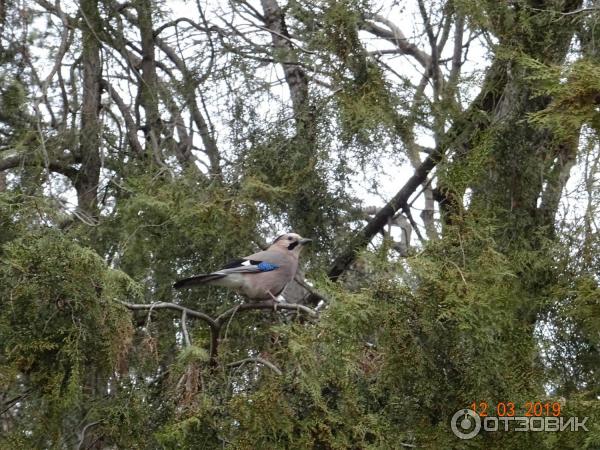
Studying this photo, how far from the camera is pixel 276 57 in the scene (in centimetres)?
933

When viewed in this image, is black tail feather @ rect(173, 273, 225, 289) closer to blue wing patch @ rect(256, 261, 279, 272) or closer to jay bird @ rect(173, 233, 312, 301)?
jay bird @ rect(173, 233, 312, 301)

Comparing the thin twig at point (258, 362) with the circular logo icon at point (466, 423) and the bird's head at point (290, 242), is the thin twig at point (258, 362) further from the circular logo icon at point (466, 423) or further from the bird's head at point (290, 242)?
the bird's head at point (290, 242)

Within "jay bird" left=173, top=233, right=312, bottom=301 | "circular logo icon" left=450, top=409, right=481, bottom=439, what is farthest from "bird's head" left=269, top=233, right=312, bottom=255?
"circular logo icon" left=450, top=409, right=481, bottom=439

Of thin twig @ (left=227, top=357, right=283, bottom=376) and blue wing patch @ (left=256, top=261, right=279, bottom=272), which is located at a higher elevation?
blue wing patch @ (left=256, top=261, right=279, bottom=272)

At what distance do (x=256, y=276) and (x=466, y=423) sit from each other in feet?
8.73

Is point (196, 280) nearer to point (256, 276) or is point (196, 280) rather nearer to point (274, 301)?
point (256, 276)

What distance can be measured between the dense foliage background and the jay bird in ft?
0.79

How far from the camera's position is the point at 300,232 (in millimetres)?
9102

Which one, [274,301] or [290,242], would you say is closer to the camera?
[274,301]

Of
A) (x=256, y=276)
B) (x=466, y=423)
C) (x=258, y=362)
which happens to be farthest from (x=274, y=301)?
(x=466, y=423)

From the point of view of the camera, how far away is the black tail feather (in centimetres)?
759

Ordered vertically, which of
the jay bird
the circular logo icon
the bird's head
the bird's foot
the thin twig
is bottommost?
the circular logo icon

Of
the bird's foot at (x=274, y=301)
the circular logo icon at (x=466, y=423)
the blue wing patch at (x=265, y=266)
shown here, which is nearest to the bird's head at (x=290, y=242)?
the blue wing patch at (x=265, y=266)

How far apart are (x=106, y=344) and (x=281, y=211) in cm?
319
